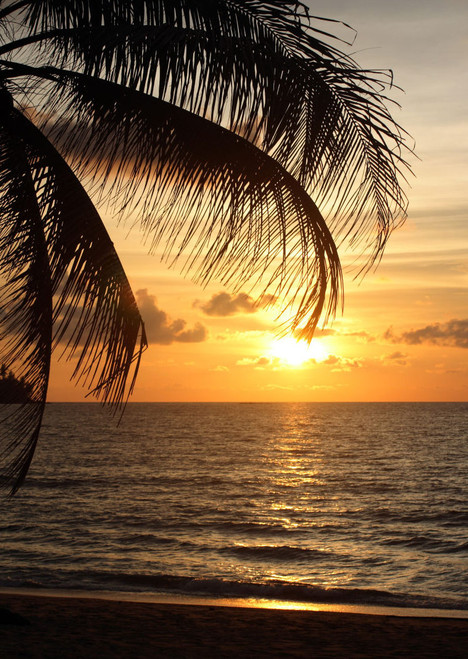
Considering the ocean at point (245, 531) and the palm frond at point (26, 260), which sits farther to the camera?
the ocean at point (245, 531)

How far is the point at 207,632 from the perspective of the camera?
8.55m

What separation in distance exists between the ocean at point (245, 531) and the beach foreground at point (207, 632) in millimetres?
3296

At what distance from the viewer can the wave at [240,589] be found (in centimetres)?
1312

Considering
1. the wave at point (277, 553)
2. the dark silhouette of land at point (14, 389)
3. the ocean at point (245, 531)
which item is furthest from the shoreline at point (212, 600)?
the dark silhouette of land at point (14, 389)

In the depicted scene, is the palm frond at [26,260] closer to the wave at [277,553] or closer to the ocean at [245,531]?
the ocean at [245,531]

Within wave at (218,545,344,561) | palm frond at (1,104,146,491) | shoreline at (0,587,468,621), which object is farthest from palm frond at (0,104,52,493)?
wave at (218,545,344,561)

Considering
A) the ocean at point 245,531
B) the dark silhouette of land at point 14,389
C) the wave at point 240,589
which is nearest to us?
the dark silhouette of land at point 14,389

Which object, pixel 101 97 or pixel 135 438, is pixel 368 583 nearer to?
pixel 101 97

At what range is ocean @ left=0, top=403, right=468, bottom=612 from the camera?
1433 centimetres

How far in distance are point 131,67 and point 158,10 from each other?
0.53 m

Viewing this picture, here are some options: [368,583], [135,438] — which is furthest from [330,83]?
[135,438]

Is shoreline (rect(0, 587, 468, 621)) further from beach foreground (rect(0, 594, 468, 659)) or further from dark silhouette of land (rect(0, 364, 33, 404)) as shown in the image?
dark silhouette of land (rect(0, 364, 33, 404))

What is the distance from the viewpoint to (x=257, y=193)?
4.87 meters

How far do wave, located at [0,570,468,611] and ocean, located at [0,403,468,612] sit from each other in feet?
0.09
